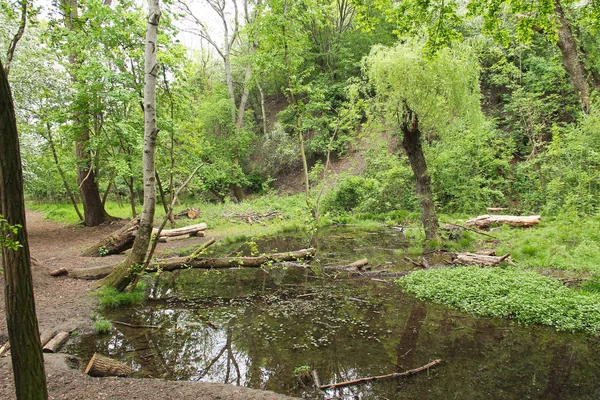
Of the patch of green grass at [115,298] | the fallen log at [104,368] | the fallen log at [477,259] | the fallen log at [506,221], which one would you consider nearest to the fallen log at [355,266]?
the fallen log at [477,259]

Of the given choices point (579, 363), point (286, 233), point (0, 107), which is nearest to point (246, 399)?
point (0, 107)

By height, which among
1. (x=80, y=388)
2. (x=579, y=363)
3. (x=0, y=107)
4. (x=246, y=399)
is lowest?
(x=579, y=363)

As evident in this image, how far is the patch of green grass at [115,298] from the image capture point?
6.74 metres

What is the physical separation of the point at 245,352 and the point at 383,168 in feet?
50.1

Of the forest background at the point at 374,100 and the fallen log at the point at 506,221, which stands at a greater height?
the forest background at the point at 374,100

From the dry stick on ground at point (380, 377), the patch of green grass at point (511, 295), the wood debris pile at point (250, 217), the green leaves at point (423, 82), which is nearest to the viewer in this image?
the dry stick on ground at point (380, 377)

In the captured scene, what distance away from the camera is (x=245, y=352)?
520 centimetres

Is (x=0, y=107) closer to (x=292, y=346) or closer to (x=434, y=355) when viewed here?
(x=292, y=346)

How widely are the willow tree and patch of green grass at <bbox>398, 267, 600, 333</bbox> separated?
3440 mm

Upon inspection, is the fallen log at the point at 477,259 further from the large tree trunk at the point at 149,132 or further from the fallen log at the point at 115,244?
the fallen log at the point at 115,244

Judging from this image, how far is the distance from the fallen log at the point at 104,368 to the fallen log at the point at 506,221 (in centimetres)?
1177

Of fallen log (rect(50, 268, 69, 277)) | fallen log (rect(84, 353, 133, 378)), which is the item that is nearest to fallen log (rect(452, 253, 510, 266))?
fallen log (rect(84, 353, 133, 378))

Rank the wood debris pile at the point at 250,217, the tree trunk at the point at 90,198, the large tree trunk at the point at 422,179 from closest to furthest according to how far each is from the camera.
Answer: the large tree trunk at the point at 422,179 → the tree trunk at the point at 90,198 → the wood debris pile at the point at 250,217

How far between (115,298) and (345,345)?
15.4ft
